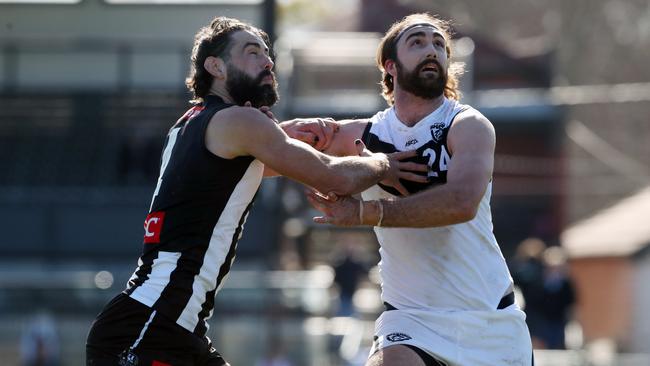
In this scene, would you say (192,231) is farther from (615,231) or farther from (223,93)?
(615,231)

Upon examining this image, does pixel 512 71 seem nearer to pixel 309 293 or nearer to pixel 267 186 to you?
pixel 267 186

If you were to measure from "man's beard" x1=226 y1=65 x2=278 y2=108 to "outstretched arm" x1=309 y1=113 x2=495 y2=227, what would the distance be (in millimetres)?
493

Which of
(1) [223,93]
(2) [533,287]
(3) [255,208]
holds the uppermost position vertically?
(1) [223,93]

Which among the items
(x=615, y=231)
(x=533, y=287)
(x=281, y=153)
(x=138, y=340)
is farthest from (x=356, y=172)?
(x=615, y=231)

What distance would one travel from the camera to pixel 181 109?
1855 centimetres

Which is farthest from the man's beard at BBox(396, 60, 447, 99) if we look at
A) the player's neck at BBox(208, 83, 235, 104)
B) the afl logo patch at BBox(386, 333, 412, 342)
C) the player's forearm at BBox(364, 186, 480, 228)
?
the afl logo patch at BBox(386, 333, 412, 342)

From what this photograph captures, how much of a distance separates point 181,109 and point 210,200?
516 inches

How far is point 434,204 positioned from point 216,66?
1167mm

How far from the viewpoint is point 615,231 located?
2352 cm

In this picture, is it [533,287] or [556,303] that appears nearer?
[556,303]

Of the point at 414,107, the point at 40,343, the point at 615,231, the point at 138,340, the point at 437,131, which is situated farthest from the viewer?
the point at 615,231

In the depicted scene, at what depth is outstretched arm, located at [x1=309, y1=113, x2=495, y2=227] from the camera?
557cm

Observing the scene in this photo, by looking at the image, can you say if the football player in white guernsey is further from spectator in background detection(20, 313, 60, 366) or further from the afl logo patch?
spectator in background detection(20, 313, 60, 366)

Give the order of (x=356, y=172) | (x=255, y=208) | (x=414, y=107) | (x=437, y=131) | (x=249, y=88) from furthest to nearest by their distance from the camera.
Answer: (x=255, y=208) < (x=414, y=107) < (x=437, y=131) < (x=249, y=88) < (x=356, y=172)
